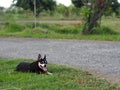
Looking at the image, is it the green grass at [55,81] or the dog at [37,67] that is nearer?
the green grass at [55,81]

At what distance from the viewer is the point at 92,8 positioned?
20.0 metres

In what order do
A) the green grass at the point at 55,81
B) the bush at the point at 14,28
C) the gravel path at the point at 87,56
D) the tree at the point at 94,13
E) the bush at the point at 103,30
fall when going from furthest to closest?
the bush at the point at 14,28, the bush at the point at 103,30, the tree at the point at 94,13, the gravel path at the point at 87,56, the green grass at the point at 55,81

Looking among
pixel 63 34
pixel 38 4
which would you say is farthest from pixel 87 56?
pixel 38 4

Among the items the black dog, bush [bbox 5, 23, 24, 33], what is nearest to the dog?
the black dog

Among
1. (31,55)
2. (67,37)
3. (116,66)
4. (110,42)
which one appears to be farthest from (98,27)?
(116,66)

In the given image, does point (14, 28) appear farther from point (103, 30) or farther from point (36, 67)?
point (36, 67)

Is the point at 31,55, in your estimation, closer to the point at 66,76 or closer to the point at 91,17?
the point at 66,76

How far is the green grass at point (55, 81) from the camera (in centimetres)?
714

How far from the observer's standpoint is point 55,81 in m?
7.70

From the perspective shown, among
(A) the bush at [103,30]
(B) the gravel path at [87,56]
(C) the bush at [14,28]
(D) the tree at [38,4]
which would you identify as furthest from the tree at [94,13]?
(D) the tree at [38,4]

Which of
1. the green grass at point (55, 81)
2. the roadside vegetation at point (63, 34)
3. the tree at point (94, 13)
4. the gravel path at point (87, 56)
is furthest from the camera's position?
the tree at point (94, 13)

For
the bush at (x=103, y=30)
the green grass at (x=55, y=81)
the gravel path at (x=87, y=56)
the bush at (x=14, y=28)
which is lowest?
the bush at (x=14, y=28)

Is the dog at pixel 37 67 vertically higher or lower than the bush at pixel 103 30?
higher

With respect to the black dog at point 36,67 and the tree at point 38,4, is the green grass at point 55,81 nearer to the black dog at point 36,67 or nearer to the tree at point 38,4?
the black dog at point 36,67
